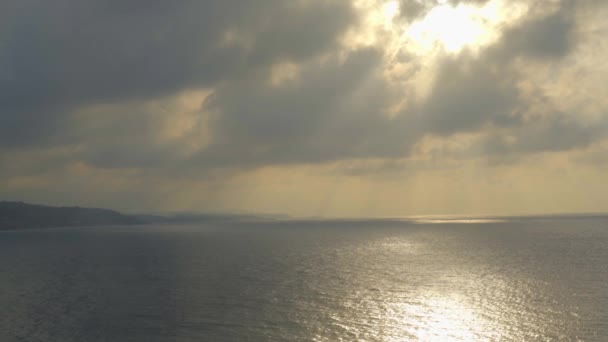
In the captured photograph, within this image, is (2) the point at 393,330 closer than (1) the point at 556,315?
Yes

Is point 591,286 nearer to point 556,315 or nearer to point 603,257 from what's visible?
point 556,315

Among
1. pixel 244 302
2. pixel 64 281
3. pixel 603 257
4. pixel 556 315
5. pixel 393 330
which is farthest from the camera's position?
pixel 603 257

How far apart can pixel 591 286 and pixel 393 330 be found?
50.2 metres

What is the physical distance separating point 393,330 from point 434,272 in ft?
178

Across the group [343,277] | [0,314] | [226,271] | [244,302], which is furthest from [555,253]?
[0,314]

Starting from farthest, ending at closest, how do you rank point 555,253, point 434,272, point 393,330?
point 555,253 < point 434,272 < point 393,330

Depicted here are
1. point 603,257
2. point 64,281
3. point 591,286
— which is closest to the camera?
point 591,286

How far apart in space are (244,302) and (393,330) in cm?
2554

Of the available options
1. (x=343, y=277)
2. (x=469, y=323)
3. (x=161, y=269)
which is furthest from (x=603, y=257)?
(x=161, y=269)

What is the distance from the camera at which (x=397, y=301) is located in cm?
7194

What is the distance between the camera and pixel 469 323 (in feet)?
193

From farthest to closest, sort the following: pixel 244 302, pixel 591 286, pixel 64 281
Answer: pixel 64 281 < pixel 591 286 < pixel 244 302

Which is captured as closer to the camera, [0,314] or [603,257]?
[0,314]

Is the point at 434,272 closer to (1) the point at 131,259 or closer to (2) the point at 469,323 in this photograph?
(2) the point at 469,323
